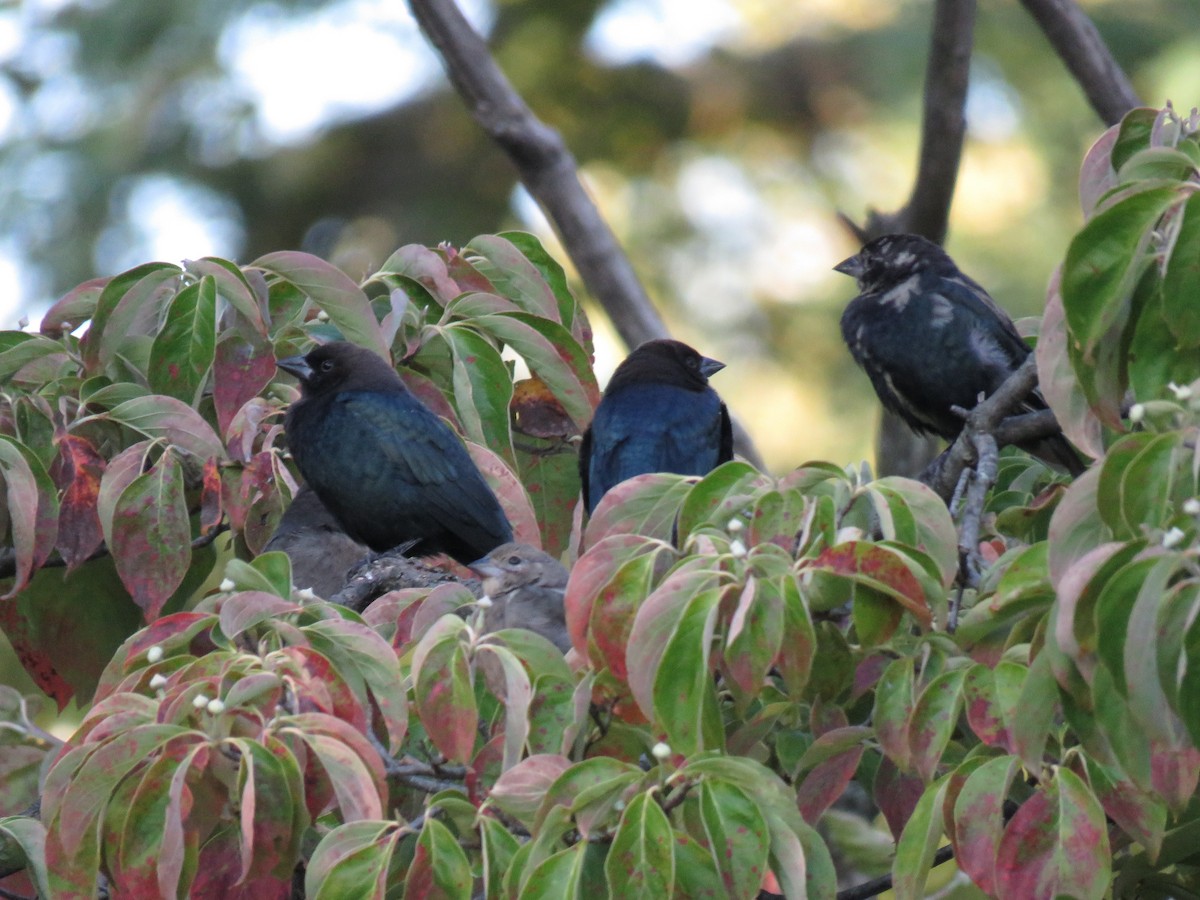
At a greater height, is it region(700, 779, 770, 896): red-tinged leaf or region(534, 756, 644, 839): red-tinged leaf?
region(534, 756, 644, 839): red-tinged leaf

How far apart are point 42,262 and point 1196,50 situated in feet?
24.0

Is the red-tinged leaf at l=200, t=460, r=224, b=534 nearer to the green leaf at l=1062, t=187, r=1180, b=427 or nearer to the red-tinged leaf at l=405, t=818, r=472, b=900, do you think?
the red-tinged leaf at l=405, t=818, r=472, b=900

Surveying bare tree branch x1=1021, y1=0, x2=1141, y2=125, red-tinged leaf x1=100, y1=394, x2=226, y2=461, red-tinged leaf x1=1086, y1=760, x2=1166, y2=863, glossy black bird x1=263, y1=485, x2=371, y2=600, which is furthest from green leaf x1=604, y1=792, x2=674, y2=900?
bare tree branch x1=1021, y1=0, x2=1141, y2=125

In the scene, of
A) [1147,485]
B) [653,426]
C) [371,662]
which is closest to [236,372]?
[371,662]

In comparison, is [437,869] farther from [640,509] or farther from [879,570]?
[879,570]

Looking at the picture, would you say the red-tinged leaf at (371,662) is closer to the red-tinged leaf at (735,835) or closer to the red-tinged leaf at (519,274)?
the red-tinged leaf at (735,835)

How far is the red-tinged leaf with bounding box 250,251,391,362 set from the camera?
3688 millimetres

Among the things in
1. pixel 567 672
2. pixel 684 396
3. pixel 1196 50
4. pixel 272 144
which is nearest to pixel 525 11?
pixel 272 144

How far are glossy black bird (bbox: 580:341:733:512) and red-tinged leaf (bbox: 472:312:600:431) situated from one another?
0.62 metres

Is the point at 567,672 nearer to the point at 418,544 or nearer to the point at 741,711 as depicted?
the point at 741,711

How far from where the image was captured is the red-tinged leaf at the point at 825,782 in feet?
8.16

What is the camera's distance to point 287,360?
5113mm

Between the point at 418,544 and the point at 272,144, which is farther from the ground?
the point at 272,144

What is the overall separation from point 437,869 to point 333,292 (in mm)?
1822
